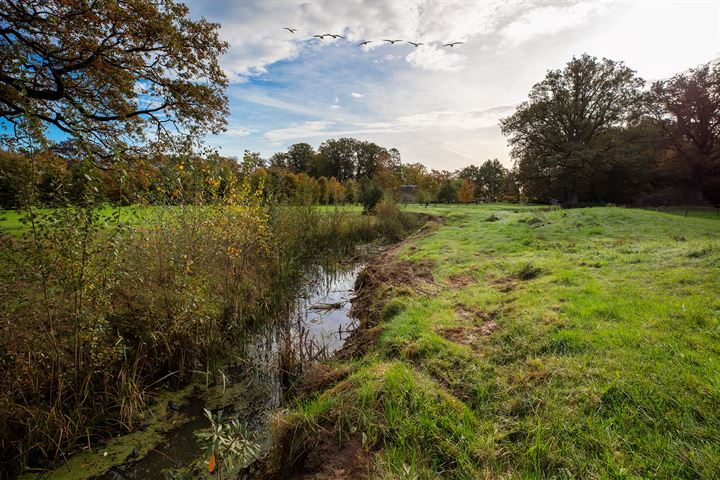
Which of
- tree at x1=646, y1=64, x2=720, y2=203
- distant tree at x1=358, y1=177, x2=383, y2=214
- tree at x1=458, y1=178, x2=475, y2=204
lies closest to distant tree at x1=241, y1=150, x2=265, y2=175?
distant tree at x1=358, y1=177, x2=383, y2=214

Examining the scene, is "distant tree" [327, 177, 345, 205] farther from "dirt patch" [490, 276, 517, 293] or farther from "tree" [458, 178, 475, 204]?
"tree" [458, 178, 475, 204]

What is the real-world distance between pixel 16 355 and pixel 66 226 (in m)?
1.34

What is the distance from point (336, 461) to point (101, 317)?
309 cm

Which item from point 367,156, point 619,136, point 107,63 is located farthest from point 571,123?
point 367,156

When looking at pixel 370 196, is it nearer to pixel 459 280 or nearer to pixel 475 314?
pixel 459 280

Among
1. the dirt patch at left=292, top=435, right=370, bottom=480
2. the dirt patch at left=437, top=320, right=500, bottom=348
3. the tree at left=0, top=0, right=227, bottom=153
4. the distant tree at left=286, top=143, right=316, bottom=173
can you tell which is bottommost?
the dirt patch at left=292, top=435, right=370, bottom=480

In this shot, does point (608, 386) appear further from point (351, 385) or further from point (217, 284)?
point (217, 284)

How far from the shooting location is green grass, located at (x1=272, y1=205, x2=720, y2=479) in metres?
2.44

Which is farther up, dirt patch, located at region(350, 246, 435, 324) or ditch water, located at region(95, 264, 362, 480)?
dirt patch, located at region(350, 246, 435, 324)

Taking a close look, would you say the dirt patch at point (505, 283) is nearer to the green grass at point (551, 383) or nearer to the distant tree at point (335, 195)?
the green grass at point (551, 383)

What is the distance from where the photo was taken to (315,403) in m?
3.58

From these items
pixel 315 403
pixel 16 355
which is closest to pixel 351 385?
pixel 315 403

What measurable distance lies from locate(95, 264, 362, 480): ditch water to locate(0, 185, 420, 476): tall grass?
1.57ft

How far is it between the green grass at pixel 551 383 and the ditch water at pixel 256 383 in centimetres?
104
